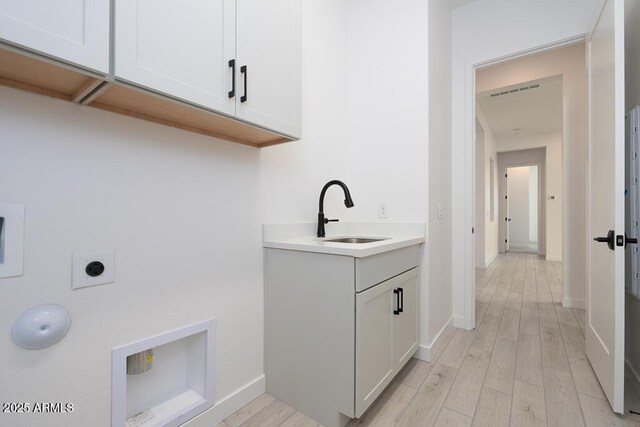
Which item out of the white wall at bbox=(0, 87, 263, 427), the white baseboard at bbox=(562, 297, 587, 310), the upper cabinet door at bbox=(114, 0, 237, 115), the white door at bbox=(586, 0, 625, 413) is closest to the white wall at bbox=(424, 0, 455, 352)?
the white door at bbox=(586, 0, 625, 413)

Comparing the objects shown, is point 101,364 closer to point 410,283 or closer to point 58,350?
point 58,350

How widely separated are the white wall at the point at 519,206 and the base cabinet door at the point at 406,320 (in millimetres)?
8055

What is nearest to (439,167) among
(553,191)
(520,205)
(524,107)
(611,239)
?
(611,239)

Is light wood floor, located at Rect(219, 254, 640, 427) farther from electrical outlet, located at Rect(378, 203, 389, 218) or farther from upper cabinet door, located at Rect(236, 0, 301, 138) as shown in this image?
upper cabinet door, located at Rect(236, 0, 301, 138)

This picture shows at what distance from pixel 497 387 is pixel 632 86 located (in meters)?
1.87

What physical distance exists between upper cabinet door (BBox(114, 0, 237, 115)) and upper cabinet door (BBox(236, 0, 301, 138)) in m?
0.06

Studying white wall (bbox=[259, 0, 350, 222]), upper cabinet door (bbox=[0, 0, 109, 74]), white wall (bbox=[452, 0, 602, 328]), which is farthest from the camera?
white wall (bbox=[452, 0, 602, 328])

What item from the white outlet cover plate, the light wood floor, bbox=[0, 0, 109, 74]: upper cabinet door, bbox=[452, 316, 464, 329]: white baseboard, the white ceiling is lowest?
the light wood floor

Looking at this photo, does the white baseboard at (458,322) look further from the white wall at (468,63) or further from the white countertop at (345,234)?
the white countertop at (345,234)

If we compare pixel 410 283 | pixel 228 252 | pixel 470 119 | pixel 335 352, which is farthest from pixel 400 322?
pixel 470 119

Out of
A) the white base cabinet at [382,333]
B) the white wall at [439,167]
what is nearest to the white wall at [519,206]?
the white wall at [439,167]

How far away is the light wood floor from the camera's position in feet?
4.47

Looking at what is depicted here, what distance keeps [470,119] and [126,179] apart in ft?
8.22

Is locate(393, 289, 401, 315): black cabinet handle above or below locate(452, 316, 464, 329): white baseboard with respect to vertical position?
above
